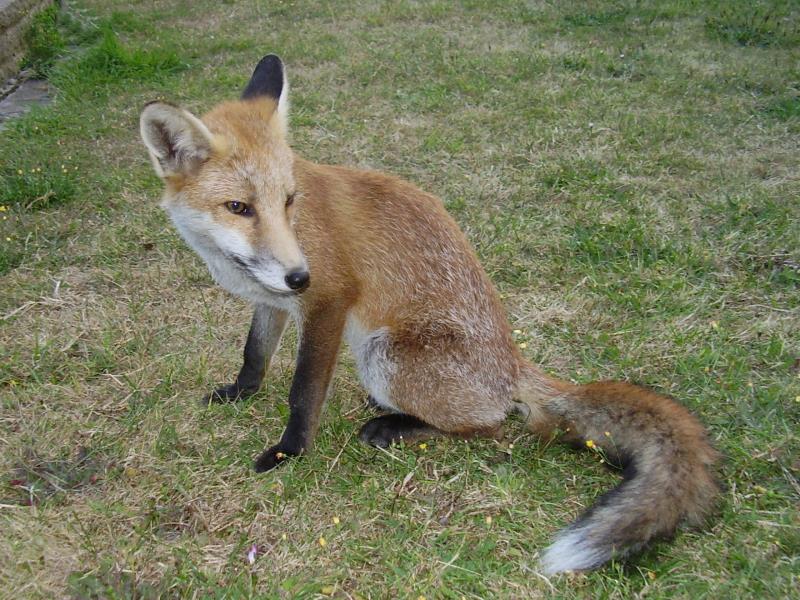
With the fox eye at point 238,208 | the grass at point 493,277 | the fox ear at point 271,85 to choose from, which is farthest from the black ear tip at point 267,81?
the grass at point 493,277

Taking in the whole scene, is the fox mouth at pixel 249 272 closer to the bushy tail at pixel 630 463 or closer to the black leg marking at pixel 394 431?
the black leg marking at pixel 394 431

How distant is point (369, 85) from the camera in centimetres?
769

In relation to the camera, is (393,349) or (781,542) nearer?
(781,542)

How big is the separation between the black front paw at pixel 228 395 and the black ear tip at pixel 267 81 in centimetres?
→ 157

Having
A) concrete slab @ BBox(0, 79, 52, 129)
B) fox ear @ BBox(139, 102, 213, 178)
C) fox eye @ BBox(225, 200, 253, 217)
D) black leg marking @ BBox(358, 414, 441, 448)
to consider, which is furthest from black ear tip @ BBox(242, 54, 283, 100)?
concrete slab @ BBox(0, 79, 52, 129)

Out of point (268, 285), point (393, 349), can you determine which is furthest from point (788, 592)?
point (268, 285)

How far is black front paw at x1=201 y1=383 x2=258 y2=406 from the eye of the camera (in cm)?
A: 357

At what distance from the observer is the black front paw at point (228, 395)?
357 cm

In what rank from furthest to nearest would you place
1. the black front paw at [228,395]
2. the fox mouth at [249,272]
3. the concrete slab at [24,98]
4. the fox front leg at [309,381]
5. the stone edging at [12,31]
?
the stone edging at [12,31]
the concrete slab at [24,98]
the black front paw at [228,395]
the fox front leg at [309,381]
the fox mouth at [249,272]

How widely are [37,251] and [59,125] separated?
2.46m

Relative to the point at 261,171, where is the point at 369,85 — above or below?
below

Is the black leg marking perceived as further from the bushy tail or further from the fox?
the bushy tail

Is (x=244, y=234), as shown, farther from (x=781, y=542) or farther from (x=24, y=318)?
(x=781, y=542)

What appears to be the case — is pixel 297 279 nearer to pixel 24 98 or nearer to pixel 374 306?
pixel 374 306
